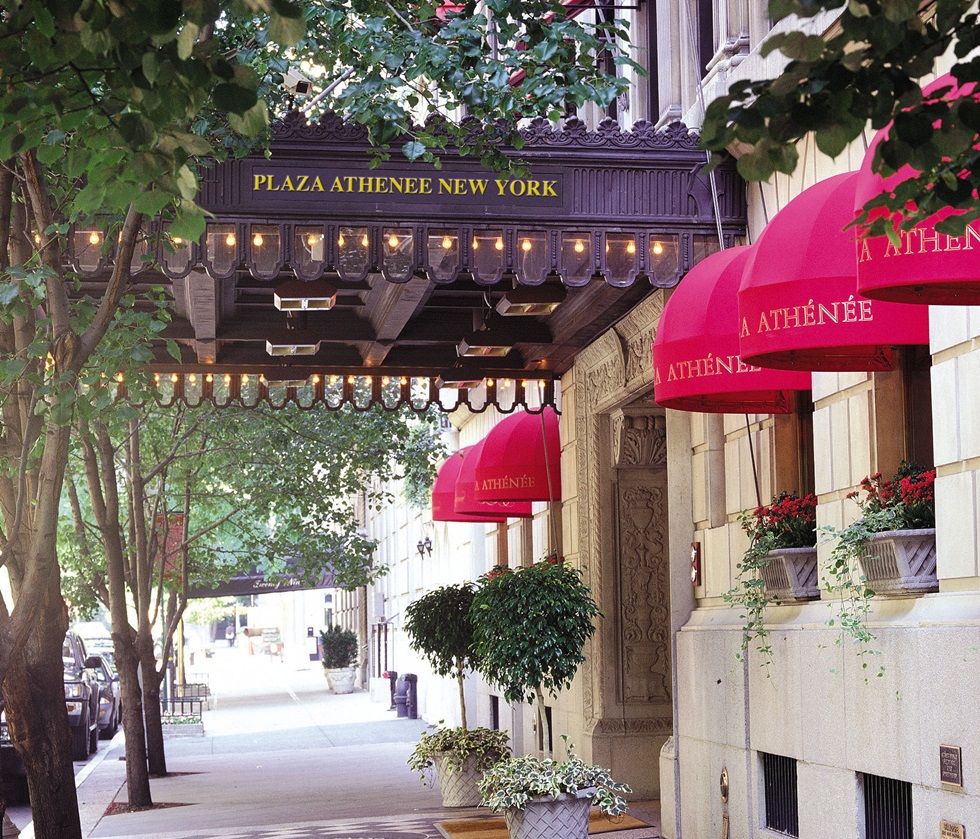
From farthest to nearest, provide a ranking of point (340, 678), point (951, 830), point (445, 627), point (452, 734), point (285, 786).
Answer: point (340, 678) < point (285, 786) < point (445, 627) < point (452, 734) < point (951, 830)

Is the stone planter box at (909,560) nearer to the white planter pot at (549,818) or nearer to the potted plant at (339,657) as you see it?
the white planter pot at (549,818)

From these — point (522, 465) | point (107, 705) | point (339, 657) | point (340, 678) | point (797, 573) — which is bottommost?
point (340, 678)

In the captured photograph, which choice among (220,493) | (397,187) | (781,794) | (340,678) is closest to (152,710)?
(220,493)

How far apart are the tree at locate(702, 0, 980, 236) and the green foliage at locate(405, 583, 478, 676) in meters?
14.5

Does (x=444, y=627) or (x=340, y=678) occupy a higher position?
(x=444, y=627)

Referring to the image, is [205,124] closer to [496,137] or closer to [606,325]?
[496,137]

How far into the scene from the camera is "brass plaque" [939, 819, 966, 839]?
7.44 metres

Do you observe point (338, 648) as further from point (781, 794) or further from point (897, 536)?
point (897, 536)

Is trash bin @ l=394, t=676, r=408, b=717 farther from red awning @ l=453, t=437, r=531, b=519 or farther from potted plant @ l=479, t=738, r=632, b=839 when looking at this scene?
potted plant @ l=479, t=738, r=632, b=839

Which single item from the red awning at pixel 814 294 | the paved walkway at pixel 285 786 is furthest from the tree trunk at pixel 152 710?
the red awning at pixel 814 294

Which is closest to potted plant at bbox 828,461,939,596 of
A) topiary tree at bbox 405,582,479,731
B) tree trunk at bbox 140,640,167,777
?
topiary tree at bbox 405,582,479,731

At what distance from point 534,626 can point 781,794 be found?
4330 millimetres

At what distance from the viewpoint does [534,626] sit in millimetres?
14289

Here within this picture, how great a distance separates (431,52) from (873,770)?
5.07 meters
